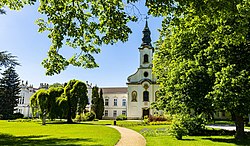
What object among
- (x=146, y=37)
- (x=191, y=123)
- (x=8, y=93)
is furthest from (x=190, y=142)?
(x=8, y=93)

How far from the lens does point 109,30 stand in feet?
24.6

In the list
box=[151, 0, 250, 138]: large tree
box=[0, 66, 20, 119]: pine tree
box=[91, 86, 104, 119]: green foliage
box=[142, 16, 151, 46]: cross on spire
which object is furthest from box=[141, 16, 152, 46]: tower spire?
box=[151, 0, 250, 138]: large tree

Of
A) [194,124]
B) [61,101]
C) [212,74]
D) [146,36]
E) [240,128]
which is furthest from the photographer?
[146,36]

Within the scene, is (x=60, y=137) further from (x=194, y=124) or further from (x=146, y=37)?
(x=146, y=37)

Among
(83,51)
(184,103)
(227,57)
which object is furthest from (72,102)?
(83,51)

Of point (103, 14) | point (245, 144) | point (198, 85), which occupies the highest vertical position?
point (103, 14)

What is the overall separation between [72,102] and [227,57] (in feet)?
80.2

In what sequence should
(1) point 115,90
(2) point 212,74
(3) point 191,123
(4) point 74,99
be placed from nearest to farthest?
(2) point 212,74 → (3) point 191,123 → (4) point 74,99 → (1) point 115,90

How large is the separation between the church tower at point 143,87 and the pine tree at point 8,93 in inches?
977

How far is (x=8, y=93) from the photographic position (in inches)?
2285

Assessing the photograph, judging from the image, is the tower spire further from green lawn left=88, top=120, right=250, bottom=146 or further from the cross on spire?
green lawn left=88, top=120, right=250, bottom=146

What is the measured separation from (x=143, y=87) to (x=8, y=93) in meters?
29.0

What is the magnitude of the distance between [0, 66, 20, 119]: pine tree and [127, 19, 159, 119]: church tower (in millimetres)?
24820

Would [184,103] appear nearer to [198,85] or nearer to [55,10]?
[198,85]
